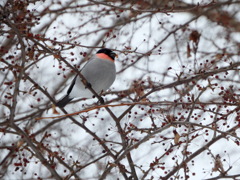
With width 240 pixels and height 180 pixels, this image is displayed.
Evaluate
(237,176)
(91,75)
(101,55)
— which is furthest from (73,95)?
(237,176)

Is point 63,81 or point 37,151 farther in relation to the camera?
point 63,81

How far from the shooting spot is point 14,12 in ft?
10.1

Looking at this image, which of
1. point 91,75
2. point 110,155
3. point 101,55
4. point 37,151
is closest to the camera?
point 37,151

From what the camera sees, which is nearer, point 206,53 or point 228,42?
point 206,53

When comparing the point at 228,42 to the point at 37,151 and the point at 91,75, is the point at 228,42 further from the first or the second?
the point at 37,151

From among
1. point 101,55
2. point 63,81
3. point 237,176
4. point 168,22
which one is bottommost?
point 237,176

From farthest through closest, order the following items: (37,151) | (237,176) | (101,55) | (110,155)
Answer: (101,55)
(110,155)
(37,151)
(237,176)

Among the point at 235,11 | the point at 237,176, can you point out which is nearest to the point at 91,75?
the point at 237,176

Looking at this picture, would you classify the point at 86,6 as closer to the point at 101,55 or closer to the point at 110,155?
the point at 101,55

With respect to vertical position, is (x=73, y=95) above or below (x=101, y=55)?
below

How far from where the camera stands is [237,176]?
A: 2.77 m

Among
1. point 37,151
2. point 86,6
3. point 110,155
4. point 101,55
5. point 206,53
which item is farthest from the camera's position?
point 86,6

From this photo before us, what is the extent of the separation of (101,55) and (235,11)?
8.02ft

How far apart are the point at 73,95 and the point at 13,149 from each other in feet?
4.54
